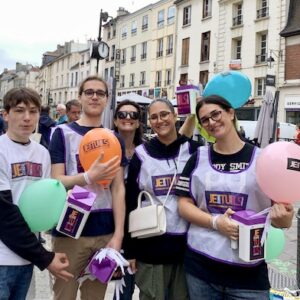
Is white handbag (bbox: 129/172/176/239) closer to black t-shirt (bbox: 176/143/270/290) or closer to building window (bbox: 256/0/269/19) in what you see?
black t-shirt (bbox: 176/143/270/290)

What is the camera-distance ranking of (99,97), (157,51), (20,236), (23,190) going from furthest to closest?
(157,51) < (99,97) < (23,190) < (20,236)

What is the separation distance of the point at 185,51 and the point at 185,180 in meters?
28.5

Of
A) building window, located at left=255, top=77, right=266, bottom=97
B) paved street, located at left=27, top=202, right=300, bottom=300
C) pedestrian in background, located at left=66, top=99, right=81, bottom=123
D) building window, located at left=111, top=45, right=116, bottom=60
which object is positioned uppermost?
building window, located at left=111, top=45, right=116, bottom=60

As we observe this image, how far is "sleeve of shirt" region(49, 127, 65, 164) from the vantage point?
2.33m

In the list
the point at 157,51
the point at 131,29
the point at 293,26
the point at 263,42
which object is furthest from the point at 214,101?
the point at 131,29

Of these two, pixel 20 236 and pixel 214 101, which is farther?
pixel 214 101

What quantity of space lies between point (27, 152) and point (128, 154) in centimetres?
102

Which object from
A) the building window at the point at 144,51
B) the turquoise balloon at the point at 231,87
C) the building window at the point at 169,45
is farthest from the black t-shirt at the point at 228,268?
the building window at the point at 144,51

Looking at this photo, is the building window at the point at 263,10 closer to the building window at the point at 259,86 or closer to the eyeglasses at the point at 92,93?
the building window at the point at 259,86

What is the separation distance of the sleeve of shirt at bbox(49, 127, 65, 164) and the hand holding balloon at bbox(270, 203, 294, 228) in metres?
1.22

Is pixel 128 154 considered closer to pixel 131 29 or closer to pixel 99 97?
pixel 99 97

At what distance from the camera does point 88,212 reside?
85.4 inches

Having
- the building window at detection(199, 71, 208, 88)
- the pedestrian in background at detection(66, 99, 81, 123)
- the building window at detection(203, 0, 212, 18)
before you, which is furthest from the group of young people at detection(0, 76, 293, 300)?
the building window at detection(203, 0, 212, 18)

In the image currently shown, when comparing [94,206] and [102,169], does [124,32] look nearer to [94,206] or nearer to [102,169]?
[94,206]
